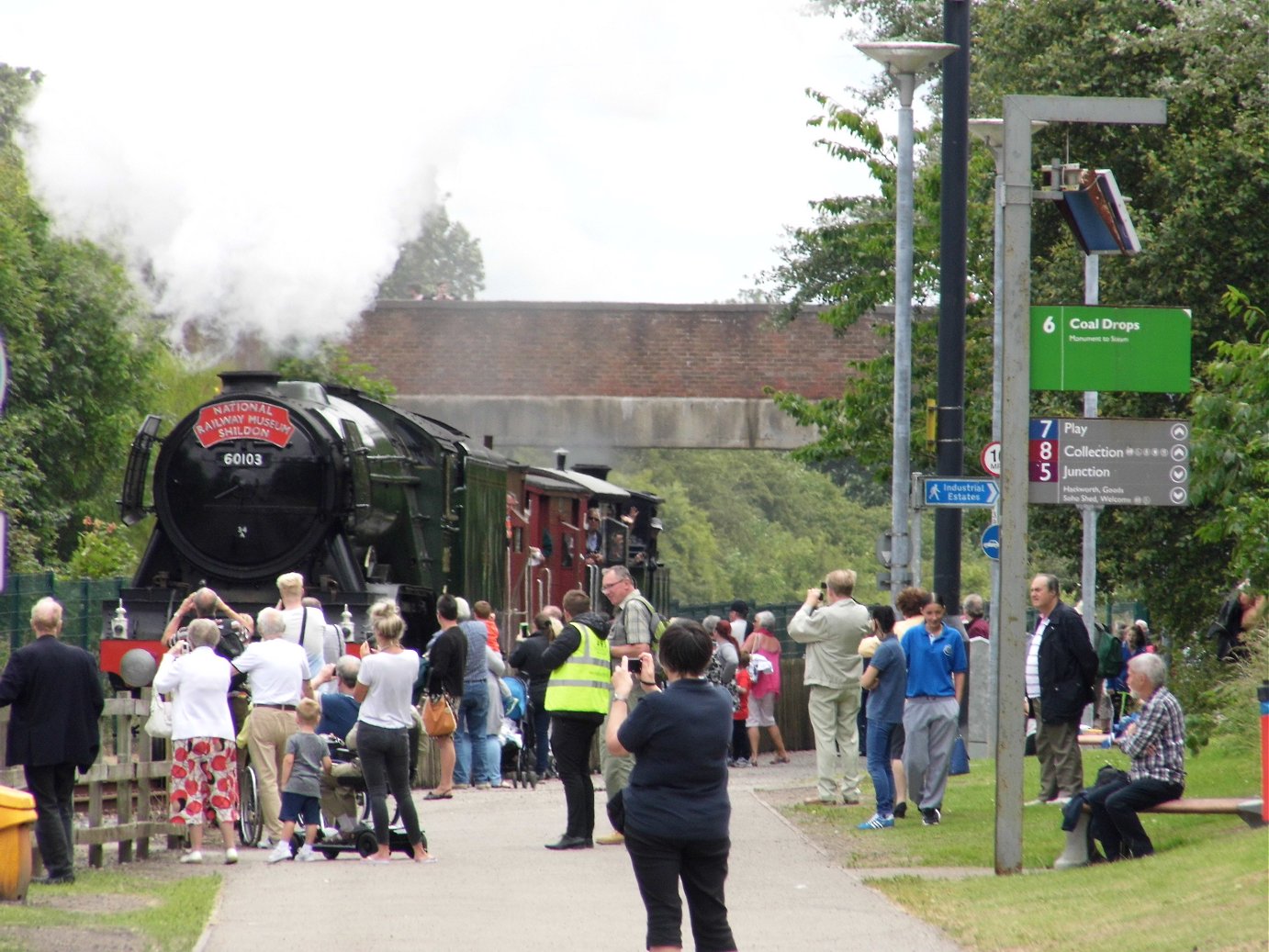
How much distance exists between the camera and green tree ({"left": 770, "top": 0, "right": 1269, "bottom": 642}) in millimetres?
19984

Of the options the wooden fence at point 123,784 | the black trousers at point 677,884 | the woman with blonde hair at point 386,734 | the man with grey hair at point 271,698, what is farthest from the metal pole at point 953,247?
the black trousers at point 677,884

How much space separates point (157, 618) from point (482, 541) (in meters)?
4.28

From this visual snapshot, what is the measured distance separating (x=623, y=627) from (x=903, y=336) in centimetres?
779

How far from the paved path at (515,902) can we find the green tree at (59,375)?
1483 cm

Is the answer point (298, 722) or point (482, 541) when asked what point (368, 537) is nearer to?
point (482, 541)

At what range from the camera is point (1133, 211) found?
71.7 feet

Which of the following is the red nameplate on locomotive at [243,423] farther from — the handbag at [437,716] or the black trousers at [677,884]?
the black trousers at [677,884]

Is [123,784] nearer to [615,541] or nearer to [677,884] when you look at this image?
[677,884]

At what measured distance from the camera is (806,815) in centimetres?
1561

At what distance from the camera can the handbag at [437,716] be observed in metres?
16.4

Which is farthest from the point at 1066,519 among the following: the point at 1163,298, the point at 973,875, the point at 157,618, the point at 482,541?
the point at 973,875

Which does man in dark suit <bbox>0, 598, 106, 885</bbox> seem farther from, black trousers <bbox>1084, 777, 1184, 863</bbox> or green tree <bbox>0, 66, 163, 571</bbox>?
green tree <bbox>0, 66, 163, 571</bbox>

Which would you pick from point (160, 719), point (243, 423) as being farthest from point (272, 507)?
point (160, 719)

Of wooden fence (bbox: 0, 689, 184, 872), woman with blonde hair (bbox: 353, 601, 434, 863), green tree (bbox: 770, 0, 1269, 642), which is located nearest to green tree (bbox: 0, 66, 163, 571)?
green tree (bbox: 770, 0, 1269, 642)
